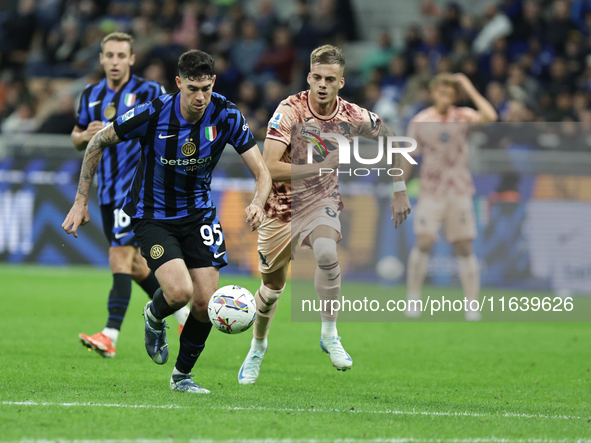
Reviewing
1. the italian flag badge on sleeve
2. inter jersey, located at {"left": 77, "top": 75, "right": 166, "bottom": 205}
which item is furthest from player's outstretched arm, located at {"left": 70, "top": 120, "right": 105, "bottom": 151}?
the italian flag badge on sleeve

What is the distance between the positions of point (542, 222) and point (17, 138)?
8956 mm

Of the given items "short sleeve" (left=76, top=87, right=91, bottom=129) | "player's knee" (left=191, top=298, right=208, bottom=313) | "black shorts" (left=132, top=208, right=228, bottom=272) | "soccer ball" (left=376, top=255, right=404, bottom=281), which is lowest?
"soccer ball" (left=376, top=255, right=404, bottom=281)

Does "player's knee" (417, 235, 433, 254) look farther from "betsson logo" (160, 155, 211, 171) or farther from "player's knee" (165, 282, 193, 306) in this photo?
"player's knee" (165, 282, 193, 306)

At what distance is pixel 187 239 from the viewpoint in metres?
5.79

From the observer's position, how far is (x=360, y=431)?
15.3 feet

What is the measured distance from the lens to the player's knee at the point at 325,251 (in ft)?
20.8

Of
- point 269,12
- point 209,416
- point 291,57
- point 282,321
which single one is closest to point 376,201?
point 282,321

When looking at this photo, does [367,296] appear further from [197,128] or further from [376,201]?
[197,128]

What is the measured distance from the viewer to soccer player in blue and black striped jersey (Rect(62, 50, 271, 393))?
5605 millimetres

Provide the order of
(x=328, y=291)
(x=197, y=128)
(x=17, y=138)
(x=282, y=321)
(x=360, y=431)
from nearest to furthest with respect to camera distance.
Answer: (x=360, y=431) → (x=197, y=128) → (x=328, y=291) → (x=282, y=321) → (x=17, y=138)

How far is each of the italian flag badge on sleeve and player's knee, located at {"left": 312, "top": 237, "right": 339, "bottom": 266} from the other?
3.95 ft

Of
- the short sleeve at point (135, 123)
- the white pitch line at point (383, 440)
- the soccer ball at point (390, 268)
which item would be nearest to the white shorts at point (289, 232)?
the short sleeve at point (135, 123)

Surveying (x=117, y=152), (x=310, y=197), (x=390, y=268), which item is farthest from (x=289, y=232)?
(x=390, y=268)

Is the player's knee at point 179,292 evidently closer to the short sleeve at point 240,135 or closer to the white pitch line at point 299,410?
the white pitch line at point 299,410
